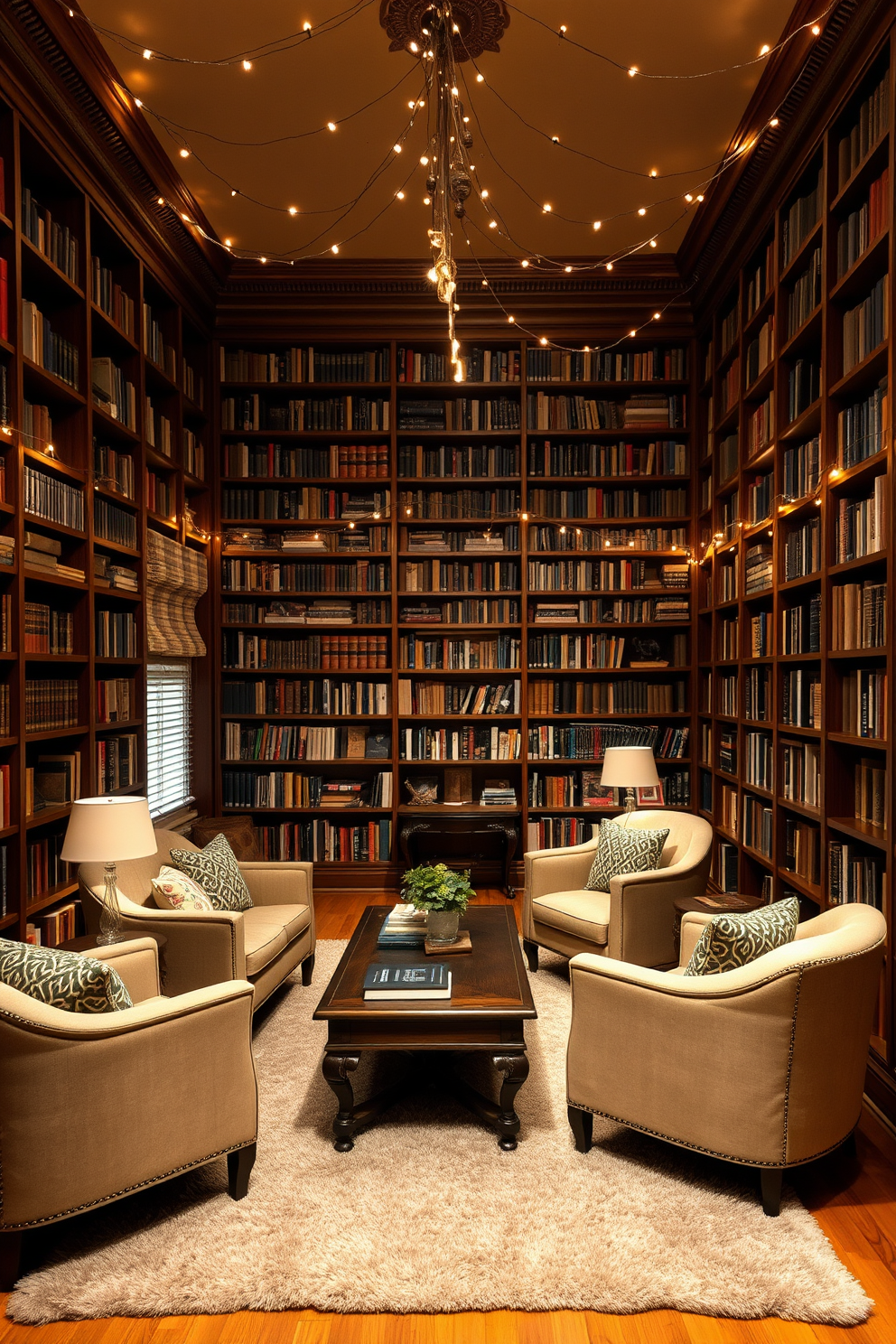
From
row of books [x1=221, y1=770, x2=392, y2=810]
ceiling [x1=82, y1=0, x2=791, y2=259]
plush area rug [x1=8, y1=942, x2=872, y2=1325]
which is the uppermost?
ceiling [x1=82, y1=0, x2=791, y2=259]

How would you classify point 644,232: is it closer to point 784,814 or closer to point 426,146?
point 426,146

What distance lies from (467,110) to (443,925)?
3.38m

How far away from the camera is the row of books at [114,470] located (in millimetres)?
3768

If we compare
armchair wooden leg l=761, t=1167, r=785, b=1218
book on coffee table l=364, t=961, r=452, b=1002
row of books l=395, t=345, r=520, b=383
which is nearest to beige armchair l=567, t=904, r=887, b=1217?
armchair wooden leg l=761, t=1167, r=785, b=1218

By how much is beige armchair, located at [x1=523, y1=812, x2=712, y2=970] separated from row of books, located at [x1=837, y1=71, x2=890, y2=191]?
8.97ft

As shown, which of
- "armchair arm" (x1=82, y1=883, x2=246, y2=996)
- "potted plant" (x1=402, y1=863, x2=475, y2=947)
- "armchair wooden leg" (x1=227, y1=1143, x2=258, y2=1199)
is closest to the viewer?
"armchair wooden leg" (x1=227, y1=1143, x2=258, y2=1199)

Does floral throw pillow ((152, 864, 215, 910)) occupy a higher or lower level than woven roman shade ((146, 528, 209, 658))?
lower

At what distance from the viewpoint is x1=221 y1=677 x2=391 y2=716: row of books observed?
17.7ft

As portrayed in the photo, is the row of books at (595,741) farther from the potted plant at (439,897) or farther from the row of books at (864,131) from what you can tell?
the row of books at (864,131)

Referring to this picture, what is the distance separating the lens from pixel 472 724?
5.61 m

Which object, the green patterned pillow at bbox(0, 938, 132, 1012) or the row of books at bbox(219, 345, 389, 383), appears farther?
the row of books at bbox(219, 345, 389, 383)

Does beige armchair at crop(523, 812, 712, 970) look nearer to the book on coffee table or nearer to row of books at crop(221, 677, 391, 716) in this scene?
the book on coffee table

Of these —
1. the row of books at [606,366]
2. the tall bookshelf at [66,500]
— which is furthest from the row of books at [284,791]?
the row of books at [606,366]

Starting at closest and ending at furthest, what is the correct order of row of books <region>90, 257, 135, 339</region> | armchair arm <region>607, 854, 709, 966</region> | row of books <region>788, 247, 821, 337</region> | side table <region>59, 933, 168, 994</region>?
1. side table <region>59, 933, 168, 994</region>
2. row of books <region>788, 247, 821, 337</region>
3. armchair arm <region>607, 854, 709, 966</region>
4. row of books <region>90, 257, 135, 339</region>
